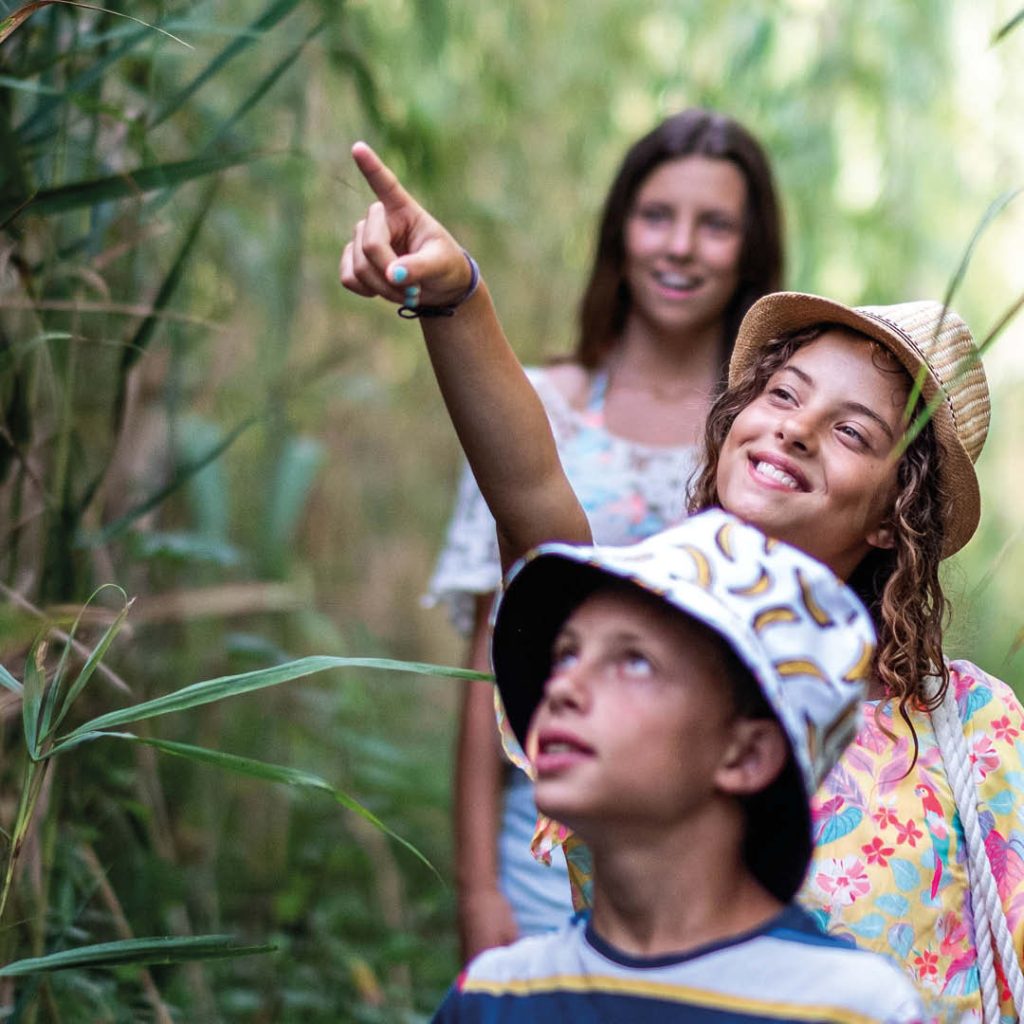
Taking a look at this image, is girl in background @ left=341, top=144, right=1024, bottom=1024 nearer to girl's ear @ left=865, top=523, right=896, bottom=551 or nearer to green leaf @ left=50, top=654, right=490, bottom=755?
girl's ear @ left=865, top=523, right=896, bottom=551

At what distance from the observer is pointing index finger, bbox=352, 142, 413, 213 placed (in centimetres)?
124

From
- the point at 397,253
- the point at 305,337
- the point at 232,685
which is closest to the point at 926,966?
the point at 232,685

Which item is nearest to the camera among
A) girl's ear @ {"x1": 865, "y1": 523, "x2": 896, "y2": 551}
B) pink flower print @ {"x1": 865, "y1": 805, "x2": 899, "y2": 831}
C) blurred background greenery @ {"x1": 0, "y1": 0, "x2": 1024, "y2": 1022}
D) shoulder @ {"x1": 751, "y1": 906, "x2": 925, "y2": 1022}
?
shoulder @ {"x1": 751, "y1": 906, "x2": 925, "y2": 1022}

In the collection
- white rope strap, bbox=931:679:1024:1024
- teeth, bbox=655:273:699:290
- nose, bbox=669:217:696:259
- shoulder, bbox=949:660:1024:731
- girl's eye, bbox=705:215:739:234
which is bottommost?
white rope strap, bbox=931:679:1024:1024

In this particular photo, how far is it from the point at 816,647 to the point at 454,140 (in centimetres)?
272

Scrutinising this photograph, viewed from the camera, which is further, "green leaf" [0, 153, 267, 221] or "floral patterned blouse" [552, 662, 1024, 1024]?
"green leaf" [0, 153, 267, 221]

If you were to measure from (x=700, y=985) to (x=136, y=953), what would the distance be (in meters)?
0.47

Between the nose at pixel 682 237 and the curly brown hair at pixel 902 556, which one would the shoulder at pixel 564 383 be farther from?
the curly brown hair at pixel 902 556

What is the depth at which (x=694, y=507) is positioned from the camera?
4.66 ft

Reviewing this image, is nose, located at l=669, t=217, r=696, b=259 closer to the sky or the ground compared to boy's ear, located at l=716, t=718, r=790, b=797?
closer to the sky

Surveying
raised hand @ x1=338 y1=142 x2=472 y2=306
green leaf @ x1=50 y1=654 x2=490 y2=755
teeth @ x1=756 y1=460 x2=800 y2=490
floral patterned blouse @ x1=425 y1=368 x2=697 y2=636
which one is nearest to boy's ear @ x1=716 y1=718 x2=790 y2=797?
green leaf @ x1=50 y1=654 x2=490 y2=755

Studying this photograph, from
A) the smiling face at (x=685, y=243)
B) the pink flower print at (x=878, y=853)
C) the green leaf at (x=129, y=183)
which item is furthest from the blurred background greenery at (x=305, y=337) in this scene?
the smiling face at (x=685, y=243)

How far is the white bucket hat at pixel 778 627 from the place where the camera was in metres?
0.94

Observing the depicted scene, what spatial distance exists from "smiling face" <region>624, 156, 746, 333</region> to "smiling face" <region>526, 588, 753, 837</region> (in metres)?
1.18
